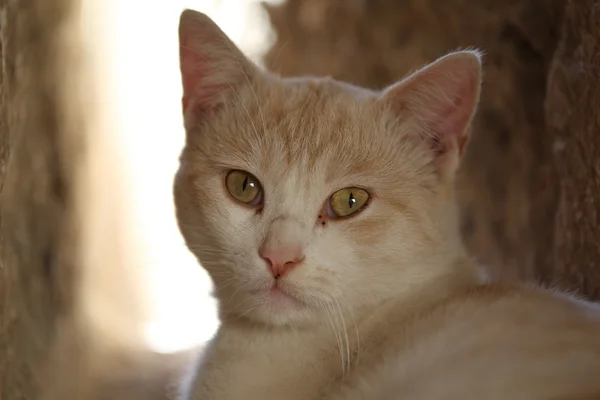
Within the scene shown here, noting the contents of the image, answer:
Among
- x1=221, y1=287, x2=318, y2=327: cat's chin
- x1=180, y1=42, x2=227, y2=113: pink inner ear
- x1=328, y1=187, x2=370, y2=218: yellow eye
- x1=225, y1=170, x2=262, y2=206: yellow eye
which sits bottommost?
x1=221, y1=287, x2=318, y2=327: cat's chin

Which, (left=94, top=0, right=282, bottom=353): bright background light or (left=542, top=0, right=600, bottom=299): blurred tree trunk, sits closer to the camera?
(left=542, top=0, right=600, bottom=299): blurred tree trunk

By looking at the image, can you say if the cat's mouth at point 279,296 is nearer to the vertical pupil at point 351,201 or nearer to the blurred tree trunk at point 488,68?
the vertical pupil at point 351,201

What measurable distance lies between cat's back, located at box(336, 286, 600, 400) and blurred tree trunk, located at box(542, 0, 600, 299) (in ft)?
1.28

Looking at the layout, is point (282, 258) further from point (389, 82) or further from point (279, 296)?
point (389, 82)

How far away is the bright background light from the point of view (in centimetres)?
243

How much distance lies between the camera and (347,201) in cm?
136

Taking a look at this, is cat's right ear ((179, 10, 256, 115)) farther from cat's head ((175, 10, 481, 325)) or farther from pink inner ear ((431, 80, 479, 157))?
pink inner ear ((431, 80, 479, 157))

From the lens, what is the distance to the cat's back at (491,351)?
1.09 metres

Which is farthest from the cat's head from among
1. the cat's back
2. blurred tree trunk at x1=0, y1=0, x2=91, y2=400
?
blurred tree trunk at x1=0, y1=0, x2=91, y2=400

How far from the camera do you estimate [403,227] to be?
1370 millimetres

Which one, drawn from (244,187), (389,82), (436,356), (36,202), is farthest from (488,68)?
(36,202)

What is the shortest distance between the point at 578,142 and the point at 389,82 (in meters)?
0.83

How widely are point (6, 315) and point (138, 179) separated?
44.7 inches

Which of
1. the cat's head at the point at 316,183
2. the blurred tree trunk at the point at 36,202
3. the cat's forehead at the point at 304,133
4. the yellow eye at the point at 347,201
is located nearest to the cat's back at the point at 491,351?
the cat's head at the point at 316,183
